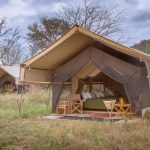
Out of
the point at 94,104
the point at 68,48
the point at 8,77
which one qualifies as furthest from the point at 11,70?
the point at 68,48

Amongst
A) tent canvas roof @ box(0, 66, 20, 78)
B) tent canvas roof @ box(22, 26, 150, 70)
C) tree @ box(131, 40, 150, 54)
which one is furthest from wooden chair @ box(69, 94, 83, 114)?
tent canvas roof @ box(0, 66, 20, 78)

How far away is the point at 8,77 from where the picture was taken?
2545 centimetres

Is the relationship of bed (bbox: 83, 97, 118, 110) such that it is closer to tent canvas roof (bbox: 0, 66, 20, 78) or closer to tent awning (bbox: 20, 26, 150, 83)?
tent awning (bbox: 20, 26, 150, 83)

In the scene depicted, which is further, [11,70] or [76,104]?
[11,70]

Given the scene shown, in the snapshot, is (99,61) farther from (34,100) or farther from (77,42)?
(34,100)

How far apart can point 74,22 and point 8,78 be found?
6.00 m

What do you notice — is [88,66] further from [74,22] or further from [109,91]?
[74,22]

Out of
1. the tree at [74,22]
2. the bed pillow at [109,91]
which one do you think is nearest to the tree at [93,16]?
the tree at [74,22]

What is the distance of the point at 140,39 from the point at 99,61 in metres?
10.7

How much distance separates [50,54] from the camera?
1079 centimetres

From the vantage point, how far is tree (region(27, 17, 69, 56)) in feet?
82.9

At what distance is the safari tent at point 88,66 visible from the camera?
9805mm

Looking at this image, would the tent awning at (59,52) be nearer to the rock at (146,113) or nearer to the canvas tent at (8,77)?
the rock at (146,113)

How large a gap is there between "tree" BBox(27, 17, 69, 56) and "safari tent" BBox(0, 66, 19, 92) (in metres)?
2.74
